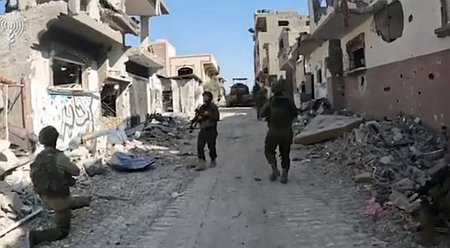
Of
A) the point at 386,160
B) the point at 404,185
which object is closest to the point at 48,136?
the point at 404,185

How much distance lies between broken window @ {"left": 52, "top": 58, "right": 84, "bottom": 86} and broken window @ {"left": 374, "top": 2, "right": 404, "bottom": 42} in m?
8.24

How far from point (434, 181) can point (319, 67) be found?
16.7m

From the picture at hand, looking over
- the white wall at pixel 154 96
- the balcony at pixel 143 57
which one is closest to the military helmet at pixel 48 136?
the balcony at pixel 143 57

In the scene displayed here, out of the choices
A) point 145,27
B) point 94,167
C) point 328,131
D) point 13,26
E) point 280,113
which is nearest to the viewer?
point 280,113

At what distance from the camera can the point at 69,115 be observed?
13711 millimetres

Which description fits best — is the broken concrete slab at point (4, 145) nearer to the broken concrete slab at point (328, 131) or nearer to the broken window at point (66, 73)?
the broken window at point (66, 73)

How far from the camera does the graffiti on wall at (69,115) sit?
1229cm

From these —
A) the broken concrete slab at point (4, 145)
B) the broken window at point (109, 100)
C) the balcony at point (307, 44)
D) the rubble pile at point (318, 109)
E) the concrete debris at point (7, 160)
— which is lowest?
the concrete debris at point (7, 160)

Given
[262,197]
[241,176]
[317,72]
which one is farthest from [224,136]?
[262,197]

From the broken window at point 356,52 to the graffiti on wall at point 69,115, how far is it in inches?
328

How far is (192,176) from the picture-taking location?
9.84 metres

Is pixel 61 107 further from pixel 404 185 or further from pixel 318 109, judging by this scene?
pixel 318 109

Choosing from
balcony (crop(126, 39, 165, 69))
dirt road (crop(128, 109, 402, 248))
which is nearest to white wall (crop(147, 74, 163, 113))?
balcony (crop(126, 39, 165, 69))

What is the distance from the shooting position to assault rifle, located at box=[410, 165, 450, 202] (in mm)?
6055
